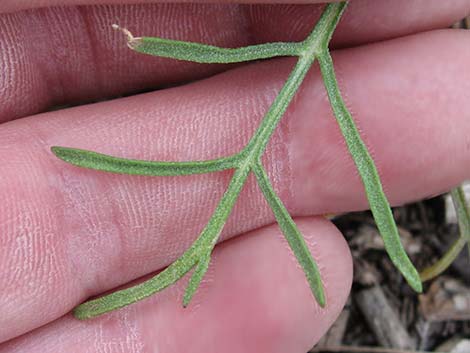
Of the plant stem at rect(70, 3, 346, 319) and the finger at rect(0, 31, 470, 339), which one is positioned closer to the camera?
the plant stem at rect(70, 3, 346, 319)

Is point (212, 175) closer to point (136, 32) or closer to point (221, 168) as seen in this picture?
point (221, 168)

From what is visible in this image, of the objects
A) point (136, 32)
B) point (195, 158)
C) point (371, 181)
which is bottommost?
point (371, 181)

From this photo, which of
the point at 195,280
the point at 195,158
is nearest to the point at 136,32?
the point at 195,158

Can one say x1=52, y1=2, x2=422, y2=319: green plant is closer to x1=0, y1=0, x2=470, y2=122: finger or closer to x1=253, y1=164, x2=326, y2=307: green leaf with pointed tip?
x1=253, y1=164, x2=326, y2=307: green leaf with pointed tip

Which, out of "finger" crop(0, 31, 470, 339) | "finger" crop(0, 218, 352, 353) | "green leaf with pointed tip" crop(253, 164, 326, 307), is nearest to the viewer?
"green leaf with pointed tip" crop(253, 164, 326, 307)

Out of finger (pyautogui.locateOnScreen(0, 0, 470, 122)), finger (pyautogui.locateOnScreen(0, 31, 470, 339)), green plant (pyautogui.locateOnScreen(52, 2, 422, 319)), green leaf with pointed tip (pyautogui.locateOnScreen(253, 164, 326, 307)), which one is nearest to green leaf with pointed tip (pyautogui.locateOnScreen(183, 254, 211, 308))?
green plant (pyautogui.locateOnScreen(52, 2, 422, 319))

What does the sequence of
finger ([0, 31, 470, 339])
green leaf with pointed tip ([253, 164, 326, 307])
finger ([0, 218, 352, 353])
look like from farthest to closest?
finger ([0, 218, 352, 353]) → finger ([0, 31, 470, 339]) → green leaf with pointed tip ([253, 164, 326, 307])

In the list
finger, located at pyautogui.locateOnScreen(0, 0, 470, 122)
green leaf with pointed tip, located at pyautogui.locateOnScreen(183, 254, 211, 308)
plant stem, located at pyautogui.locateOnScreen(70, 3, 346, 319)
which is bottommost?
green leaf with pointed tip, located at pyautogui.locateOnScreen(183, 254, 211, 308)
